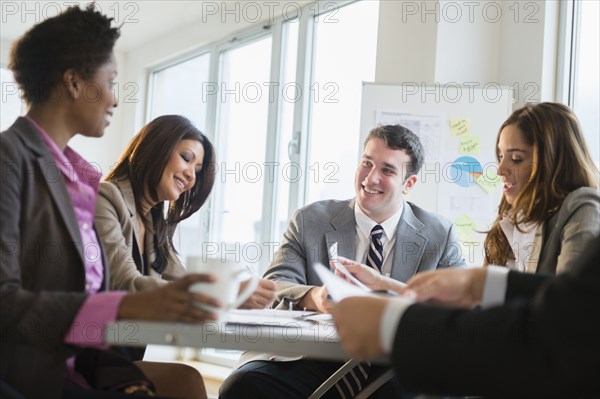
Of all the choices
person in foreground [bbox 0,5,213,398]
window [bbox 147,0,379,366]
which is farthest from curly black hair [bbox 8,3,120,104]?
window [bbox 147,0,379,366]

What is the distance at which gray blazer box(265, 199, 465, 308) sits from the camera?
114 inches

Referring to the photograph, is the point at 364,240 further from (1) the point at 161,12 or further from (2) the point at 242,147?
(1) the point at 161,12

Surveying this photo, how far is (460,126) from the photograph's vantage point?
4406 mm

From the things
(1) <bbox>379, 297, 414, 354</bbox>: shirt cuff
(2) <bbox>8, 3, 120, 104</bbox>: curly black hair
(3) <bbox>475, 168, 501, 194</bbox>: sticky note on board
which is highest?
(2) <bbox>8, 3, 120, 104</bbox>: curly black hair

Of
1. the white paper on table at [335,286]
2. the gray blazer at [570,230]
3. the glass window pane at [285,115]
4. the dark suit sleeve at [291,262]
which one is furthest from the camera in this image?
the glass window pane at [285,115]

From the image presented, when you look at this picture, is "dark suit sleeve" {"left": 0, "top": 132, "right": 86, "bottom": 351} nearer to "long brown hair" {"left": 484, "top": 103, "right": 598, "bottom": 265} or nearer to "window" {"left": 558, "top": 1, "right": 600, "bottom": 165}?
"long brown hair" {"left": 484, "top": 103, "right": 598, "bottom": 265}

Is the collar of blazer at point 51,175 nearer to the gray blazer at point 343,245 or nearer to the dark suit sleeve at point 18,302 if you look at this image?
the dark suit sleeve at point 18,302

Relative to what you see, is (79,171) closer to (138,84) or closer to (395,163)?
(395,163)

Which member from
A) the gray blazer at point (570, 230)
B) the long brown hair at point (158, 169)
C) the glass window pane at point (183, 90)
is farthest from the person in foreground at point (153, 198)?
→ the glass window pane at point (183, 90)

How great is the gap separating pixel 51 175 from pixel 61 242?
0.14 metres

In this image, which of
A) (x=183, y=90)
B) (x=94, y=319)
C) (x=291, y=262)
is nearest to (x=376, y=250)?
(x=291, y=262)

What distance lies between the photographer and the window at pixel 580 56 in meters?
4.38

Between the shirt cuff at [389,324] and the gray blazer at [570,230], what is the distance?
0.95 metres

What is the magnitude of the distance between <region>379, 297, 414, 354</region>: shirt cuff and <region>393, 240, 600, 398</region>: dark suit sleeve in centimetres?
1
